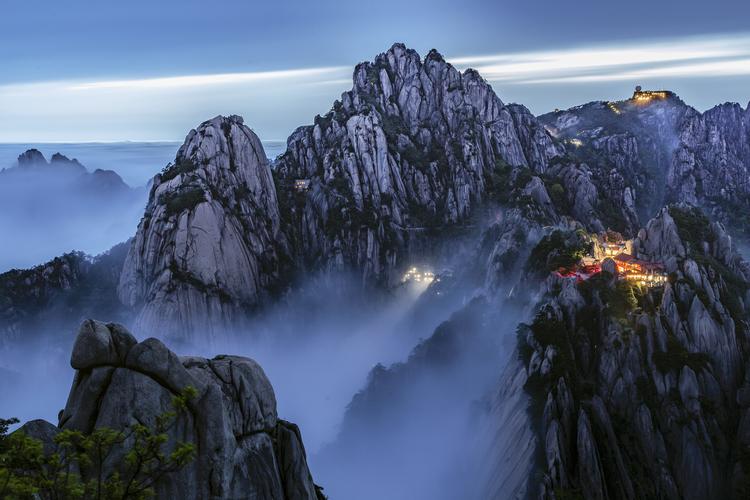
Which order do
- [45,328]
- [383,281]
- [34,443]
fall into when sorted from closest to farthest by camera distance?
[34,443] → [45,328] → [383,281]

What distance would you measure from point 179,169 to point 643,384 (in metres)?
98.8

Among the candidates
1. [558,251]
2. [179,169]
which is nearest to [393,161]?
[179,169]

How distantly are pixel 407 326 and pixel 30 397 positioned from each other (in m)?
72.8

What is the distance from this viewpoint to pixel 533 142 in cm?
19150

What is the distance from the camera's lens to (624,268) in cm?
8456

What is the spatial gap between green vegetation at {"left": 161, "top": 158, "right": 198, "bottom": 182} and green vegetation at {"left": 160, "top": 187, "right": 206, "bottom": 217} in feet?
24.2

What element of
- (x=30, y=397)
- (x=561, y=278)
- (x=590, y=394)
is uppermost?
(x=561, y=278)

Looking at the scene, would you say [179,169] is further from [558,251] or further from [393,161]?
[558,251]

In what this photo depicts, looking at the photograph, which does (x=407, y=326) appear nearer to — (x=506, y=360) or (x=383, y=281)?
(x=383, y=281)

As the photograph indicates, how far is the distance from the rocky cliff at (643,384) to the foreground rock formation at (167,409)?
36.5m

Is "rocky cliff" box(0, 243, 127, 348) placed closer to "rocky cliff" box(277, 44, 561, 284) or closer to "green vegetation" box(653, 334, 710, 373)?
"rocky cliff" box(277, 44, 561, 284)

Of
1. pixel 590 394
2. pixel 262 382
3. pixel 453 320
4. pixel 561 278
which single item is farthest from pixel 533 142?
pixel 262 382

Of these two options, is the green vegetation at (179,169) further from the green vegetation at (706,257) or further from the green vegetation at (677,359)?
the green vegetation at (677,359)

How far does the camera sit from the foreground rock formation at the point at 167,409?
75.2 feet
